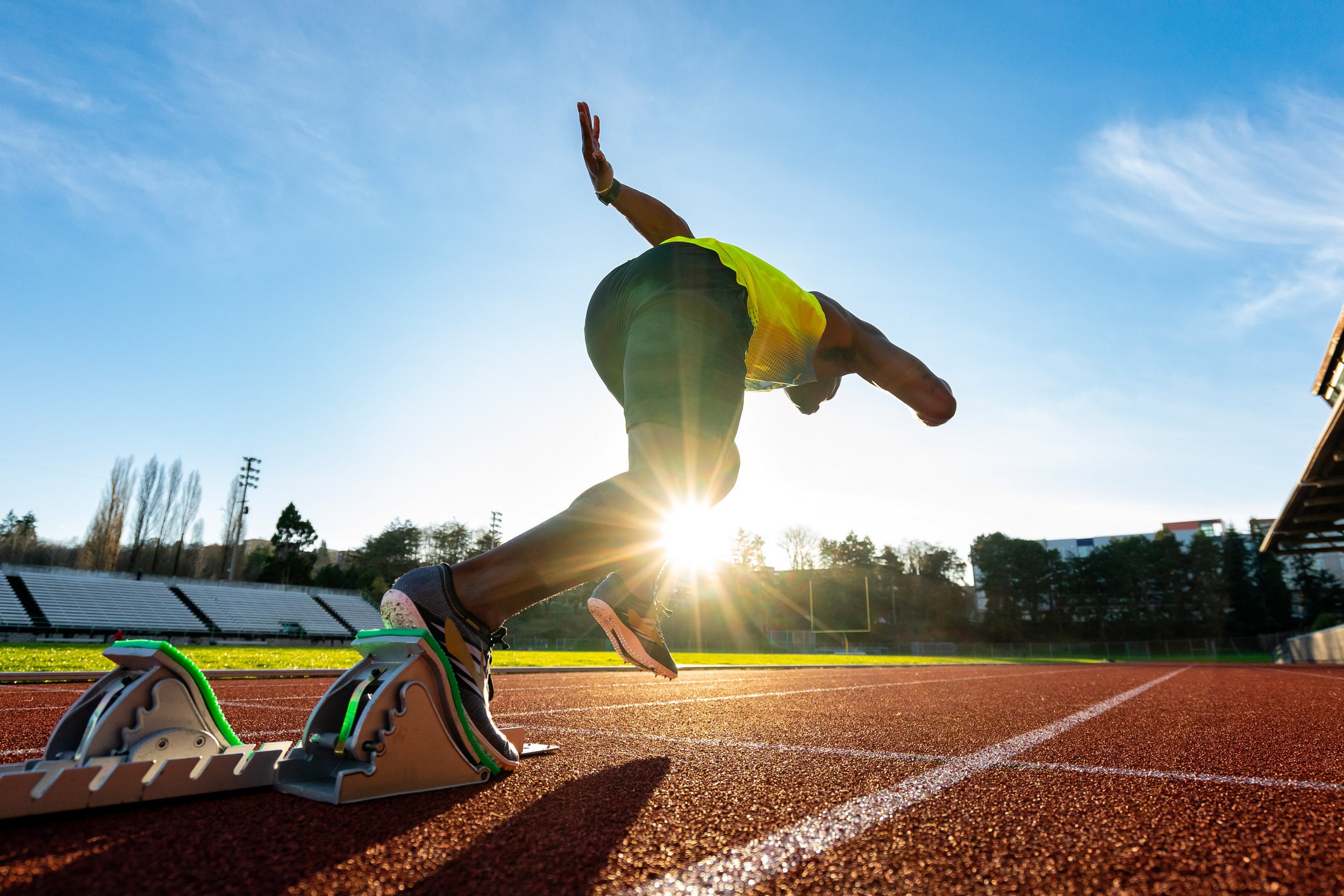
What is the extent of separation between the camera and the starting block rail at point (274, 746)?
1.24 metres

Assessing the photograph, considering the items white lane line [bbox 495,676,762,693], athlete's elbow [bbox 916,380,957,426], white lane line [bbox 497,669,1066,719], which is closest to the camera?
athlete's elbow [bbox 916,380,957,426]

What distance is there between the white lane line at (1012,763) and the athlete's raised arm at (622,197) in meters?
1.64

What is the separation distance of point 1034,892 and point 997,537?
229 feet

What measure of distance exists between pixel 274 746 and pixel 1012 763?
1812mm

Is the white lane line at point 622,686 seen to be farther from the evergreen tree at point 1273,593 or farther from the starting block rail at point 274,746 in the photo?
the evergreen tree at point 1273,593

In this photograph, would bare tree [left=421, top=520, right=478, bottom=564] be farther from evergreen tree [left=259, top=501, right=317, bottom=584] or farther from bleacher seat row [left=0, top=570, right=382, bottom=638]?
bleacher seat row [left=0, top=570, right=382, bottom=638]

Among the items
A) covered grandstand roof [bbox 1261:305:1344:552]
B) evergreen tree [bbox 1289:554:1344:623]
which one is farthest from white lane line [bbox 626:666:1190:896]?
evergreen tree [bbox 1289:554:1344:623]

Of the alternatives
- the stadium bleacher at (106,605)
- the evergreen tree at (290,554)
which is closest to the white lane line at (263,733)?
the stadium bleacher at (106,605)

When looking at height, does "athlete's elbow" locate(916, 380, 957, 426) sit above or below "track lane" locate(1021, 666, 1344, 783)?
above

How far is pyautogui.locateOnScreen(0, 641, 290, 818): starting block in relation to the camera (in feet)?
3.82

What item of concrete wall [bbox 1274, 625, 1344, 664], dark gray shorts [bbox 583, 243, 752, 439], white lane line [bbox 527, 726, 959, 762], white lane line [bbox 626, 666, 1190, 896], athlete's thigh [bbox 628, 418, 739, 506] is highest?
dark gray shorts [bbox 583, 243, 752, 439]

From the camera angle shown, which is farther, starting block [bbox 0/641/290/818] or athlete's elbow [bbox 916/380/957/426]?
athlete's elbow [bbox 916/380/957/426]

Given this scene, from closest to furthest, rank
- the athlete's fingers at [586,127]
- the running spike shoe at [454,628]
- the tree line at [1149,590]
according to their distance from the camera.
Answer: the running spike shoe at [454,628] < the athlete's fingers at [586,127] < the tree line at [1149,590]

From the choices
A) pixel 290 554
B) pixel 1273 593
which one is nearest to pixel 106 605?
pixel 290 554
